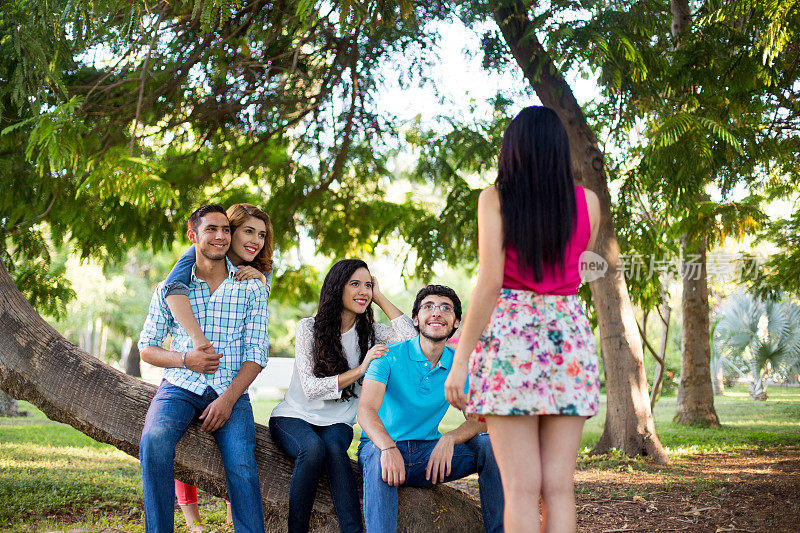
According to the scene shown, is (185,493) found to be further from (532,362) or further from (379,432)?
(532,362)

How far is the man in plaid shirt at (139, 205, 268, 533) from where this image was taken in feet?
10.5

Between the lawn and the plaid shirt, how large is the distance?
1.86 meters

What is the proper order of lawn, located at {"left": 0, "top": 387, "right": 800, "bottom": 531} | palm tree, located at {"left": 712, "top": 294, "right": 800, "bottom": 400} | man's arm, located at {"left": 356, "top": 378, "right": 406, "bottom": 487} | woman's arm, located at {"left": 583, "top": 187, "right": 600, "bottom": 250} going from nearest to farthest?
woman's arm, located at {"left": 583, "top": 187, "right": 600, "bottom": 250} < man's arm, located at {"left": 356, "top": 378, "right": 406, "bottom": 487} < lawn, located at {"left": 0, "top": 387, "right": 800, "bottom": 531} < palm tree, located at {"left": 712, "top": 294, "right": 800, "bottom": 400}

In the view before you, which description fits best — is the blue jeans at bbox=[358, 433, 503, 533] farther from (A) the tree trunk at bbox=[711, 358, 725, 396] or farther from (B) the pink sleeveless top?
(A) the tree trunk at bbox=[711, 358, 725, 396]

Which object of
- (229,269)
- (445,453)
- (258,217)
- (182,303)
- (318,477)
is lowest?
(318,477)

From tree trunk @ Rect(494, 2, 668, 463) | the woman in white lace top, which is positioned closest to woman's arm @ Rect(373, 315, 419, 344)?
the woman in white lace top

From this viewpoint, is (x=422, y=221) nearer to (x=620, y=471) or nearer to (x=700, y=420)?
(x=620, y=471)

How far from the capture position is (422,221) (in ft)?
27.6

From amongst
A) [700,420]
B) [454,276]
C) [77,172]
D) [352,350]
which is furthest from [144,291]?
[352,350]

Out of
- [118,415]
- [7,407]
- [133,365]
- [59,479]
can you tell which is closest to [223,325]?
[118,415]

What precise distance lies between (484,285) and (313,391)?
1563mm

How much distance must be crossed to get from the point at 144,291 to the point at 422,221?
23.0 metres

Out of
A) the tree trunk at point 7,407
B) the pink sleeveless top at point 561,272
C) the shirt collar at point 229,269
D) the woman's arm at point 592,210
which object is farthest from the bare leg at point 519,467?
the tree trunk at point 7,407

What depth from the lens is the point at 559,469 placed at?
238cm
